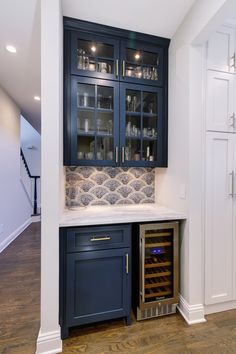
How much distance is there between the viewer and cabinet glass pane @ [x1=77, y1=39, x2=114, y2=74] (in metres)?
1.90

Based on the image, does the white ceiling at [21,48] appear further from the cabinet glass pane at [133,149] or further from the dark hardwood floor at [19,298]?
the dark hardwood floor at [19,298]

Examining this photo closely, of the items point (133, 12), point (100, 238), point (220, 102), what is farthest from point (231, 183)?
point (133, 12)

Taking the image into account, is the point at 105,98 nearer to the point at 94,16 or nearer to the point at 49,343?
the point at 94,16

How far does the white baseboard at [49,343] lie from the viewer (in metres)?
1.38

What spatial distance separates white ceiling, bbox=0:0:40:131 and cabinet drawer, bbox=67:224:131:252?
6.49 ft

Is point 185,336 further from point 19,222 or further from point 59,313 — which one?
point 19,222

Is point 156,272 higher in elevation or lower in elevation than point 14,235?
higher

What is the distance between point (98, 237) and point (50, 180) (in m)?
0.62

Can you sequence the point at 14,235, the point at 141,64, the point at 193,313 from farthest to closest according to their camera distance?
the point at 14,235 < the point at 141,64 < the point at 193,313

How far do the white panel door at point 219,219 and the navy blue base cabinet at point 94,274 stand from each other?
2.60ft

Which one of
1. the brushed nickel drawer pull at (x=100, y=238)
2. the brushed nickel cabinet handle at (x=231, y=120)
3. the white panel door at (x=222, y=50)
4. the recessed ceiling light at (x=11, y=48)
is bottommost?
the brushed nickel drawer pull at (x=100, y=238)

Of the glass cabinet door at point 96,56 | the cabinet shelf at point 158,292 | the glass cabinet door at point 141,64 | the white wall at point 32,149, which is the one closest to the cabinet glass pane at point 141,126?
the glass cabinet door at point 141,64

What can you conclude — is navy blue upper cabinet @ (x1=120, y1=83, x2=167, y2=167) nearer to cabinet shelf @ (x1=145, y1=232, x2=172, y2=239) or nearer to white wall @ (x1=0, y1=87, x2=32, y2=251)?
cabinet shelf @ (x1=145, y1=232, x2=172, y2=239)

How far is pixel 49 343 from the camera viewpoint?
55.0 inches
